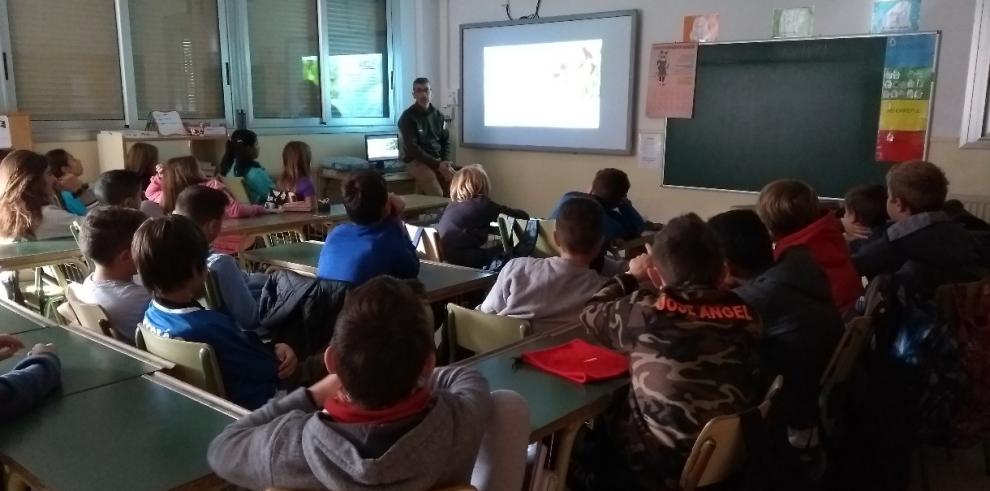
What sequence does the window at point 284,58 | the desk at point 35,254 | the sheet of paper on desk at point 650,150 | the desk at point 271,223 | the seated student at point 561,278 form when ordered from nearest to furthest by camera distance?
the seated student at point 561,278, the desk at point 35,254, the desk at point 271,223, the sheet of paper on desk at point 650,150, the window at point 284,58

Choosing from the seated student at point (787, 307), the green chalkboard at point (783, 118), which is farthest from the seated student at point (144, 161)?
the seated student at point (787, 307)

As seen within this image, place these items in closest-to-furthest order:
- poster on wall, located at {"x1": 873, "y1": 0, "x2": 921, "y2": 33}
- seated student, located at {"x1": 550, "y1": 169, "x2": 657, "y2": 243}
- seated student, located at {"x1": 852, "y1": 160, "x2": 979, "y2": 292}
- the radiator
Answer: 1. seated student, located at {"x1": 852, "y1": 160, "x2": 979, "y2": 292}
2. seated student, located at {"x1": 550, "y1": 169, "x2": 657, "y2": 243}
3. the radiator
4. poster on wall, located at {"x1": 873, "y1": 0, "x2": 921, "y2": 33}

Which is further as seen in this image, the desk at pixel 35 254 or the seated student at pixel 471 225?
the seated student at pixel 471 225

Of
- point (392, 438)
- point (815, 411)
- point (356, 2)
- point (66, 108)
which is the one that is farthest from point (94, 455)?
point (356, 2)

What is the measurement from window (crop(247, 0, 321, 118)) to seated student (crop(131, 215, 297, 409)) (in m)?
5.29

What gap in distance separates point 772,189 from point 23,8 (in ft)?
18.1

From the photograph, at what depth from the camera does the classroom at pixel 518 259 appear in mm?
1474

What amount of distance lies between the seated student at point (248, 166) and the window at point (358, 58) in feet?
5.75

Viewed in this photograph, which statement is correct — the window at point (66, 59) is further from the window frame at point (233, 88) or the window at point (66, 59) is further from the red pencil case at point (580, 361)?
the red pencil case at point (580, 361)

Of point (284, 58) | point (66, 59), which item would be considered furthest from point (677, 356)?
point (284, 58)

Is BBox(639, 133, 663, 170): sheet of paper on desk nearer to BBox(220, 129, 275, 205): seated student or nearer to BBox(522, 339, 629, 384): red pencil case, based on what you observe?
BBox(220, 129, 275, 205): seated student

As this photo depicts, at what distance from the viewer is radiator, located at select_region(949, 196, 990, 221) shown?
4938 millimetres

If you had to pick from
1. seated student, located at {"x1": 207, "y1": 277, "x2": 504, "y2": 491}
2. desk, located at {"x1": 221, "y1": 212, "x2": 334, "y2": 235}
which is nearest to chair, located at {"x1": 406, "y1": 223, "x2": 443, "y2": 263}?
desk, located at {"x1": 221, "y1": 212, "x2": 334, "y2": 235}

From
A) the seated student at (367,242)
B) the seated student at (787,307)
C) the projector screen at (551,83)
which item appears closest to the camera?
the seated student at (787,307)
